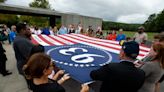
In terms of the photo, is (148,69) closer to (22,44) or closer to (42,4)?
(22,44)

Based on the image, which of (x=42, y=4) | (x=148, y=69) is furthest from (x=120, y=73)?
(x=42, y=4)

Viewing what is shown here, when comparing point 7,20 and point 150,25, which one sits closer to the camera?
point 7,20

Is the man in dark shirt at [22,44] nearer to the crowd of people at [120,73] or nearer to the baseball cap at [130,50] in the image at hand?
the crowd of people at [120,73]

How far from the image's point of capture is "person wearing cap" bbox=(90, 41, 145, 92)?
175 cm

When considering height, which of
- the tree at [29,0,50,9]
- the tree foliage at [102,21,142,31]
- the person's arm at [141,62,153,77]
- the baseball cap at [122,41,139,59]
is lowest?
the tree foliage at [102,21,142,31]

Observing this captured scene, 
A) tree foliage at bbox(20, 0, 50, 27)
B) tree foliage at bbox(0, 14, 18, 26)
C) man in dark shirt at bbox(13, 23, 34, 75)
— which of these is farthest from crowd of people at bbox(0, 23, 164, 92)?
tree foliage at bbox(20, 0, 50, 27)

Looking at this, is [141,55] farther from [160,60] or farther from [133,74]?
[133,74]

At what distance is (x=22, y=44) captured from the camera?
3.04 metres

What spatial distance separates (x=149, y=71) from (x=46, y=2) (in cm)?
3498

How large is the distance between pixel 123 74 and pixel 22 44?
183 centimetres

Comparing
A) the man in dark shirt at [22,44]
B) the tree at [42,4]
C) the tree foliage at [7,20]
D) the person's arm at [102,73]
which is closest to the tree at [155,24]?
the tree at [42,4]

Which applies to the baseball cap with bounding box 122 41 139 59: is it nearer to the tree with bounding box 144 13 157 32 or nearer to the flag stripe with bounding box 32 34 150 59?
the flag stripe with bounding box 32 34 150 59

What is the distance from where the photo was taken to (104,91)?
6.20ft

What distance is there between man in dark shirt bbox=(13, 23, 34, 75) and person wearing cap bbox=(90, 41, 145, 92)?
5.01 feet
